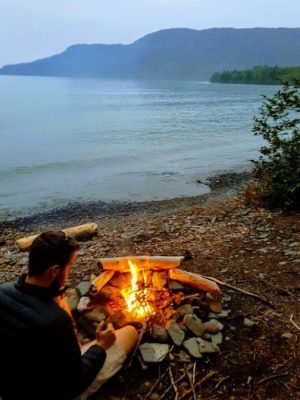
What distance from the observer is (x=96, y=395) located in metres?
4.83

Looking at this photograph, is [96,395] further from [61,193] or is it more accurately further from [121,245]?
[61,193]

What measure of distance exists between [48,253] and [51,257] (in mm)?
42

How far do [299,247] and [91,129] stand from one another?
132 feet

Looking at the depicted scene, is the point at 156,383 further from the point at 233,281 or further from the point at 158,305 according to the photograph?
the point at 233,281

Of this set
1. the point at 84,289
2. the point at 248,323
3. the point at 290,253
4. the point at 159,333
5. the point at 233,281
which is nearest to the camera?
the point at 159,333

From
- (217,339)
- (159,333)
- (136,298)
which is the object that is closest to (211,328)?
(217,339)

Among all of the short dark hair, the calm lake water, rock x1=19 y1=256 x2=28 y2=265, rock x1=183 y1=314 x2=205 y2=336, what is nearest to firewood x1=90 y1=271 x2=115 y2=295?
rock x1=183 y1=314 x2=205 y2=336

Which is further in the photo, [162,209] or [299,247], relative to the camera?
[162,209]

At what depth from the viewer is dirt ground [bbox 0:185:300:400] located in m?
4.90

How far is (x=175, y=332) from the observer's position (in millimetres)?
5539

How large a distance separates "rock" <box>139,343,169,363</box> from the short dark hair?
7.27 feet

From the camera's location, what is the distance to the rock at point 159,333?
5.48m

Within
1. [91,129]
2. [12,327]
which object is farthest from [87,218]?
[91,129]

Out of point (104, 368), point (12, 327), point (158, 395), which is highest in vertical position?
point (12, 327)
